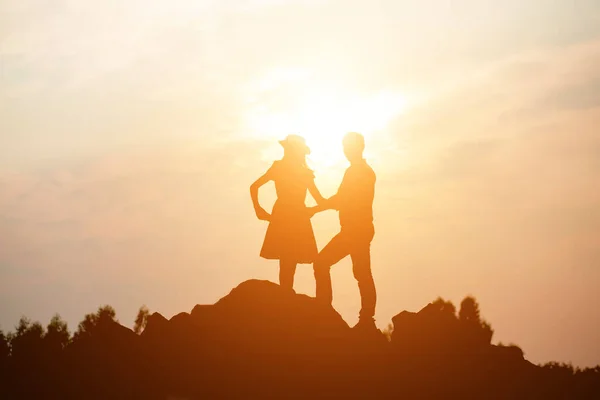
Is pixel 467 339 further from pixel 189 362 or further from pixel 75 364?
pixel 75 364

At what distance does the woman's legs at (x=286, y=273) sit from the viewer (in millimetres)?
25062

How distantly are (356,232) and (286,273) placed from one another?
2100 millimetres

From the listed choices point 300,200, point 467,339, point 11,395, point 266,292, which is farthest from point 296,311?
point 11,395

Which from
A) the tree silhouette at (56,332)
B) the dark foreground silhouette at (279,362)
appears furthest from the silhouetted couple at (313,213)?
the tree silhouette at (56,332)

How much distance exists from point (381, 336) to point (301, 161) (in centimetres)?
481

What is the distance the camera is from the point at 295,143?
25031mm

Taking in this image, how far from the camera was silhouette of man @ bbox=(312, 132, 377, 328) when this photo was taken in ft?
80.6

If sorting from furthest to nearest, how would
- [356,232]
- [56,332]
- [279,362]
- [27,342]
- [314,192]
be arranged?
[56,332]
[27,342]
[314,192]
[356,232]
[279,362]

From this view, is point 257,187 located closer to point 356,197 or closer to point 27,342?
point 356,197

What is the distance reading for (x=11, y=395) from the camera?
23141 millimetres

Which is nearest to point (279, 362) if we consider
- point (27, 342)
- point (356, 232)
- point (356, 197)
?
point (356, 232)

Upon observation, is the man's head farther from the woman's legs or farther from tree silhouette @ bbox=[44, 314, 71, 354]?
tree silhouette @ bbox=[44, 314, 71, 354]

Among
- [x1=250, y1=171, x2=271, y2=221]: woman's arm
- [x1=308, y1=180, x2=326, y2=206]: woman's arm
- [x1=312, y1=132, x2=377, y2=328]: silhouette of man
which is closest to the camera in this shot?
[x1=312, y1=132, x2=377, y2=328]: silhouette of man

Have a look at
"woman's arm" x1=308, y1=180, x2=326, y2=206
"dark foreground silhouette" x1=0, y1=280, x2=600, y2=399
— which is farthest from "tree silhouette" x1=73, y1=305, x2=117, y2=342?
"woman's arm" x1=308, y1=180, x2=326, y2=206
